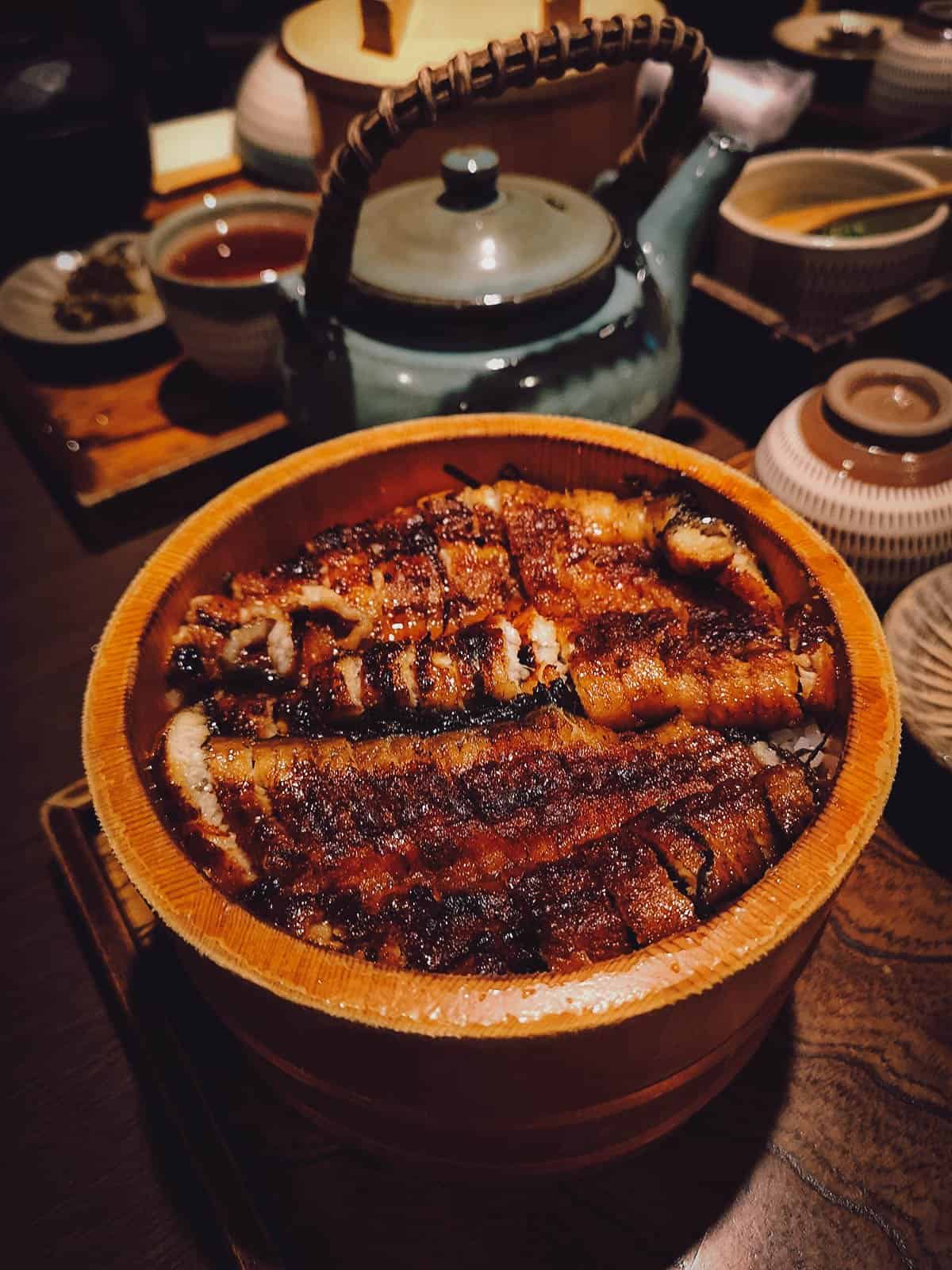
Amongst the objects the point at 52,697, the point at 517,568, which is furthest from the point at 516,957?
the point at 52,697

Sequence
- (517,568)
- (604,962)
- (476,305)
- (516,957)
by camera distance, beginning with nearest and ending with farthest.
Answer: (604,962)
(516,957)
(517,568)
(476,305)

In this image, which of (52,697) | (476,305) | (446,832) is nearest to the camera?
(446,832)

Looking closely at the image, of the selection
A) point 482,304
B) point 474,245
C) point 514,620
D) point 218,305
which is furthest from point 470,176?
point 514,620

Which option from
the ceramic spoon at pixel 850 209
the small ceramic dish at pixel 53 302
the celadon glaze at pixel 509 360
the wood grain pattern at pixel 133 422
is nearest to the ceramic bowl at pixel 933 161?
the ceramic spoon at pixel 850 209

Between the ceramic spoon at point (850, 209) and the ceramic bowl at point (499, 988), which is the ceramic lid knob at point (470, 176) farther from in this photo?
the ceramic spoon at point (850, 209)

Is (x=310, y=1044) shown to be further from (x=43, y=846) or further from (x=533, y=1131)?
(x=43, y=846)

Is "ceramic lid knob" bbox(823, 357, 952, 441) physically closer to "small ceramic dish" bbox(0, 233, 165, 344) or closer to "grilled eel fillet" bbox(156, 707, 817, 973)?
"grilled eel fillet" bbox(156, 707, 817, 973)

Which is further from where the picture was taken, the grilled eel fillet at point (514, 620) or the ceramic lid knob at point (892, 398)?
the ceramic lid knob at point (892, 398)
